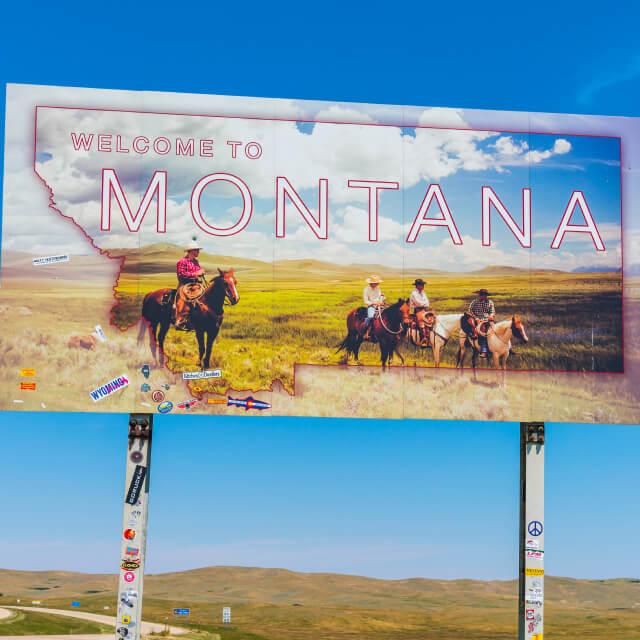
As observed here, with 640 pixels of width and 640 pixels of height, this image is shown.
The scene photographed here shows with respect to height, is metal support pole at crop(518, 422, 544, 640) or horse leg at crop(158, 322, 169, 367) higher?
horse leg at crop(158, 322, 169, 367)

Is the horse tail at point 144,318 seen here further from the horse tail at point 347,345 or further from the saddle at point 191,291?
the horse tail at point 347,345

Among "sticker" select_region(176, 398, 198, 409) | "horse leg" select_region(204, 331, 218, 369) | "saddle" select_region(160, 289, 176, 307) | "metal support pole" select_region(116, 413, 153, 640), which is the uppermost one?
"saddle" select_region(160, 289, 176, 307)

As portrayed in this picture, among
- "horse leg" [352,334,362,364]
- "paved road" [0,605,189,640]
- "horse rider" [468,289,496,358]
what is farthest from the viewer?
"paved road" [0,605,189,640]

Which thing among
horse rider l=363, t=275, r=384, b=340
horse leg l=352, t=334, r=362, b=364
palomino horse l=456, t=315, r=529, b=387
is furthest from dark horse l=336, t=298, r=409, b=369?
palomino horse l=456, t=315, r=529, b=387

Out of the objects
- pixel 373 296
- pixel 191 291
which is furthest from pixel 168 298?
pixel 373 296

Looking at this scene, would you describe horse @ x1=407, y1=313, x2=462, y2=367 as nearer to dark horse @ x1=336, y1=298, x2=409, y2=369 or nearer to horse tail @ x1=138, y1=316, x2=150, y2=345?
dark horse @ x1=336, y1=298, x2=409, y2=369

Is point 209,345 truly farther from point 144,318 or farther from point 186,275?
point 186,275

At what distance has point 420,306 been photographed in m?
18.8

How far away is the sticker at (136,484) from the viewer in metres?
18.3

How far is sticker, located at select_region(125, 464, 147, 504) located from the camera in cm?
1833

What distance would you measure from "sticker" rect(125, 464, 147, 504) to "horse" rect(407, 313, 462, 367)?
6.99 m

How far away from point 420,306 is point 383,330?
1.05m

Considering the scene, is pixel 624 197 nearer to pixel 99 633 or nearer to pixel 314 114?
pixel 314 114

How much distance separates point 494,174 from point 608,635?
3784 centimetres
